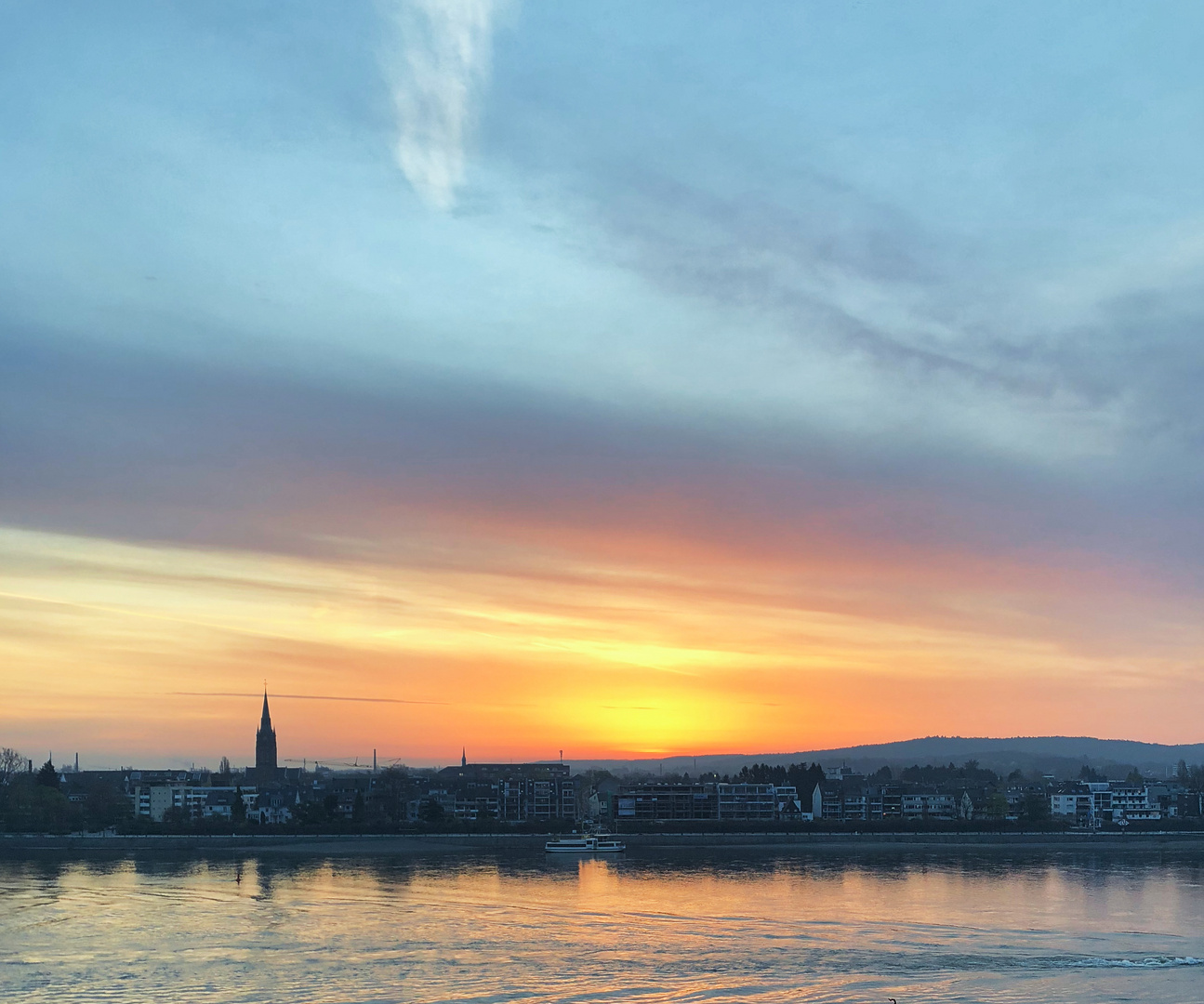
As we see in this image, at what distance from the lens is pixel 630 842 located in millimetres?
95562

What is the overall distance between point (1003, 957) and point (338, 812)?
78.0 metres

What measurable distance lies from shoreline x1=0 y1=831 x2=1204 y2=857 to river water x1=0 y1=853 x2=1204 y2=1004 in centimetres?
1502

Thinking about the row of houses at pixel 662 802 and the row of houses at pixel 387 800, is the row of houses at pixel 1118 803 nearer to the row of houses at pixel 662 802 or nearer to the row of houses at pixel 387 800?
the row of houses at pixel 662 802

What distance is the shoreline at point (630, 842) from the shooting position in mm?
86438

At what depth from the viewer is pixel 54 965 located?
127ft

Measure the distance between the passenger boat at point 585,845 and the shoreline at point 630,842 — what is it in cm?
196

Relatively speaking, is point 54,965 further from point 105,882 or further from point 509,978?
point 105,882

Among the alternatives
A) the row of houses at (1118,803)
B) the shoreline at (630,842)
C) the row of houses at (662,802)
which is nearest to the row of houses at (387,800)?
the row of houses at (662,802)

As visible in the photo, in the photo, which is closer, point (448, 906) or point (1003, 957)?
point (1003, 957)

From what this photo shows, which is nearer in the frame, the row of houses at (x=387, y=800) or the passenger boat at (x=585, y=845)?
the passenger boat at (x=585, y=845)

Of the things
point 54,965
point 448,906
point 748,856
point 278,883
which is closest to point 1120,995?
point 448,906

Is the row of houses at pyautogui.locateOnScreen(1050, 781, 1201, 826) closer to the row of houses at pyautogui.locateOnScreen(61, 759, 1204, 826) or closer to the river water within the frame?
the row of houses at pyautogui.locateOnScreen(61, 759, 1204, 826)

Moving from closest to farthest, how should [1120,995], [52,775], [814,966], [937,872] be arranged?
[1120,995]
[814,966]
[937,872]
[52,775]

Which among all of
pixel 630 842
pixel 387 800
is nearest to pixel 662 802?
pixel 630 842
